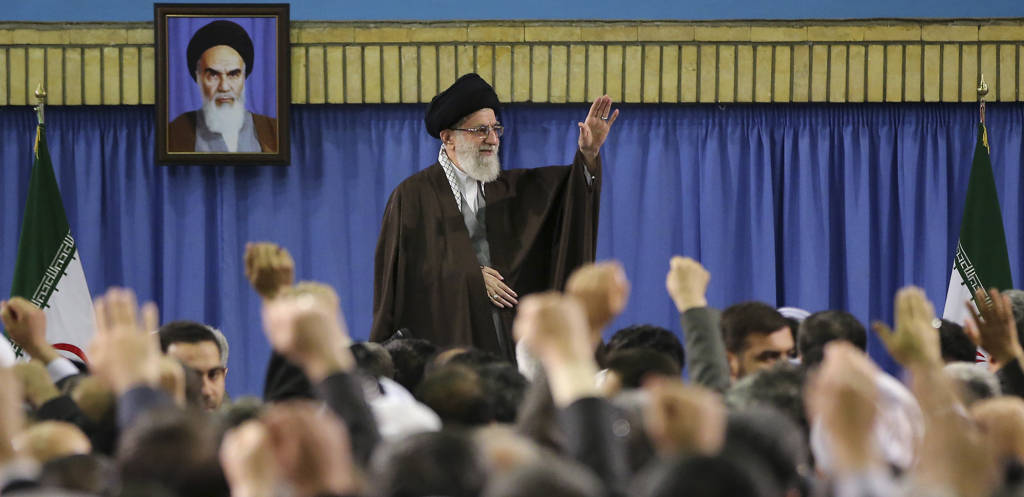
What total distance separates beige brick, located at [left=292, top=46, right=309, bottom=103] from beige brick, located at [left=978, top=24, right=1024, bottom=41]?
3.46 meters

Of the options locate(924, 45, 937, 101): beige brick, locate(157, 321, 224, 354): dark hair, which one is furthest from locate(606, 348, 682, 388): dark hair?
locate(924, 45, 937, 101): beige brick

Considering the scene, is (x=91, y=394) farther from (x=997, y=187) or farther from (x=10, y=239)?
(x=997, y=187)

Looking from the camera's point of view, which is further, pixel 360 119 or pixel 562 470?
pixel 360 119

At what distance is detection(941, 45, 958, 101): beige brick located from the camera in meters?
5.96

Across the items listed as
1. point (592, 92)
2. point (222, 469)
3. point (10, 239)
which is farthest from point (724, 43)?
point (222, 469)

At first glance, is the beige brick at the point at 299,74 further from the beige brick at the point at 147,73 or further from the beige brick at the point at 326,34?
the beige brick at the point at 147,73

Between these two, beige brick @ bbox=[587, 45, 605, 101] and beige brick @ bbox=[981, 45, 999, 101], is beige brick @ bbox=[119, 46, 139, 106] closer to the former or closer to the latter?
beige brick @ bbox=[587, 45, 605, 101]

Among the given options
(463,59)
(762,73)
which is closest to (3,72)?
(463,59)

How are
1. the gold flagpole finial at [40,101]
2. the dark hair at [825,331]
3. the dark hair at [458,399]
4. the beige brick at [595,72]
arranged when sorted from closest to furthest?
the dark hair at [458,399], the dark hair at [825,331], the gold flagpole finial at [40,101], the beige brick at [595,72]

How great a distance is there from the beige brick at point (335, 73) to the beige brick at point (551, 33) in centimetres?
95

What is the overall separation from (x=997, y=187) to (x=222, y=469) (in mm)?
5532

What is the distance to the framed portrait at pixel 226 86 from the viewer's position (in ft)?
19.1

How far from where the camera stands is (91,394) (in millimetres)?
1898

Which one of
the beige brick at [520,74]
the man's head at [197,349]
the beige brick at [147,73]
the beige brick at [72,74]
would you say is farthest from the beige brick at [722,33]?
the man's head at [197,349]
